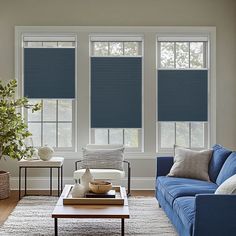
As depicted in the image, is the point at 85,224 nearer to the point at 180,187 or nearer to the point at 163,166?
the point at 180,187

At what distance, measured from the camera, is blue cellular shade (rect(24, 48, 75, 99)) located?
26.1 feet

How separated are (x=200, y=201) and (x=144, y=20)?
184 inches

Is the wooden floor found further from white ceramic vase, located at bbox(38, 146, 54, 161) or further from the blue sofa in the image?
the blue sofa

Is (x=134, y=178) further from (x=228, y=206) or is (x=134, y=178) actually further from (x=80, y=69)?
(x=228, y=206)

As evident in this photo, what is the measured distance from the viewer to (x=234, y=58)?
8.02 metres

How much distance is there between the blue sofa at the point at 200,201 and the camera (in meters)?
3.90

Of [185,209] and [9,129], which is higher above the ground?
[9,129]

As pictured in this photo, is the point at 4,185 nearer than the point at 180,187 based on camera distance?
No

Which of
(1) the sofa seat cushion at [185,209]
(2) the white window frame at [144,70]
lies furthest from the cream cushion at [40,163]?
(1) the sofa seat cushion at [185,209]

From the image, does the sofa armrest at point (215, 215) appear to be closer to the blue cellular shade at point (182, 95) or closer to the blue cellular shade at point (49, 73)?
the blue cellular shade at point (182, 95)

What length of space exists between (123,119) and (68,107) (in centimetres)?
95

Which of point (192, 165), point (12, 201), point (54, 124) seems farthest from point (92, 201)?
point (54, 124)

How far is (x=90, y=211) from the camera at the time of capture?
4688mm

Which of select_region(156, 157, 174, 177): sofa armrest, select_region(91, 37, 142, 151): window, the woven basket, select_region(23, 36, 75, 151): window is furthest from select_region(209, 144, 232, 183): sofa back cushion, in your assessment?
the woven basket
